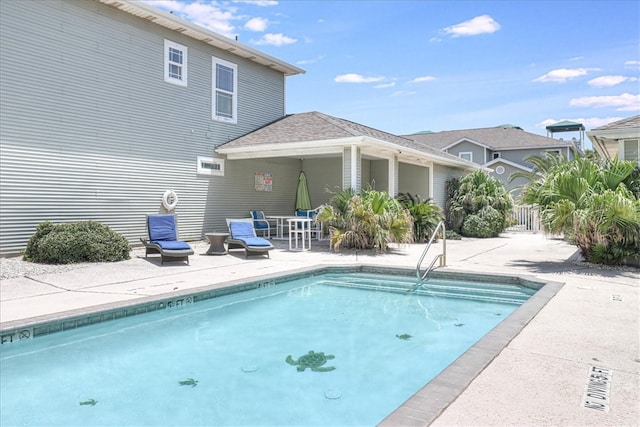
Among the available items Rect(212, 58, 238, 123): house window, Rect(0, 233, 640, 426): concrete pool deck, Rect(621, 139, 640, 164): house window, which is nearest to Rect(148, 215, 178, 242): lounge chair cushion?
Rect(0, 233, 640, 426): concrete pool deck

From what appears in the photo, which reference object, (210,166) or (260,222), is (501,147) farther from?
(210,166)

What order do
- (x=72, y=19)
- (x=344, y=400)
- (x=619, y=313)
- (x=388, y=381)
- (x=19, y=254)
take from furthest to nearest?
(x=72, y=19)
(x=19, y=254)
(x=619, y=313)
(x=388, y=381)
(x=344, y=400)

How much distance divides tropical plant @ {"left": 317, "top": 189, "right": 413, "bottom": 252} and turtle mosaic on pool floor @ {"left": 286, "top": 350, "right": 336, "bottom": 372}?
6433mm

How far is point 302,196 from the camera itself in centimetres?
1711

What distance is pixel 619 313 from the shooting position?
18.0 feet

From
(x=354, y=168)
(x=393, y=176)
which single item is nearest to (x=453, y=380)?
(x=354, y=168)

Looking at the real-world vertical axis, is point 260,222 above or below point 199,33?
below

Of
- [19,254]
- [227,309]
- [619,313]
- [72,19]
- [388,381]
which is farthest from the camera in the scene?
[72,19]

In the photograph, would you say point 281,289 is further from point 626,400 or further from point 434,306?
point 626,400

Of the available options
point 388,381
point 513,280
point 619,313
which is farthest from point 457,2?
point 388,381

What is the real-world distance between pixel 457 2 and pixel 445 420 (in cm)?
1397

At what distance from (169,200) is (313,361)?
952 centimetres

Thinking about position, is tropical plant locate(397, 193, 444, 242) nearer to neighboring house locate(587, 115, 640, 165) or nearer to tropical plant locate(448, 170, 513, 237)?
tropical plant locate(448, 170, 513, 237)

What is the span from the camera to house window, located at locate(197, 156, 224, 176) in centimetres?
1433
